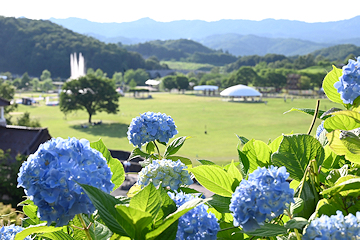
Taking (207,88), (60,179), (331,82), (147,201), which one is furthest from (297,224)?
(207,88)

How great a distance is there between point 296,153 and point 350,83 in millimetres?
345

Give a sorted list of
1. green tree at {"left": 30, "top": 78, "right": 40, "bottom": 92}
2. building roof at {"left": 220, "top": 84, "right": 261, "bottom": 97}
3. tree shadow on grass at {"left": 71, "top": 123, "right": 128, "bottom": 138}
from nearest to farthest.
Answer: tree shadow on grass at {"left": 71, "top": 123, "right": 128, "bottom": 138} → building roof at {"left": 220, "top": 84, "right": 261, "bottom": 97} → green tree at {"left": 30, "top": 78, "right": 40, "bottom": 92}

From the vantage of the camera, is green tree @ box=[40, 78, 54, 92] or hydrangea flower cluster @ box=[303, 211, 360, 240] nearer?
hydrangea flower cluster @ box=[303, 211, 360, 240]

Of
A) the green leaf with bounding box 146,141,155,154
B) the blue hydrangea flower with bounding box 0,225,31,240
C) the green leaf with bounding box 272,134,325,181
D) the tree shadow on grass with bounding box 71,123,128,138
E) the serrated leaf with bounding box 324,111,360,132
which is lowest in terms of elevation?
the tree shadow on grass with bounding box 71,123,128,138

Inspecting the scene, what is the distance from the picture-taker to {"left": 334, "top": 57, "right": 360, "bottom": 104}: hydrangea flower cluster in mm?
984

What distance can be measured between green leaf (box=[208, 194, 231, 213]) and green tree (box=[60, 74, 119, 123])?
36.5 meters

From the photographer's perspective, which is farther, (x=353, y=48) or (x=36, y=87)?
(x=353, y=48)

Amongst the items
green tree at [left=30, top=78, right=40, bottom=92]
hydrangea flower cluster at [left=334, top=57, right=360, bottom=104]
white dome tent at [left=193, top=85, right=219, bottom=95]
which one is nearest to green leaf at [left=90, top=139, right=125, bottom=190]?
hydrangea flower cluster at [left=334, top=57, right=360, bottom=104]

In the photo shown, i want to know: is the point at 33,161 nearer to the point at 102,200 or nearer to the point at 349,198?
the point at 102,200

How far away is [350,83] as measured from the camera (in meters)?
0.99

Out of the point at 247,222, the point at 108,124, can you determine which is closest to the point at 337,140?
the point at 247,222

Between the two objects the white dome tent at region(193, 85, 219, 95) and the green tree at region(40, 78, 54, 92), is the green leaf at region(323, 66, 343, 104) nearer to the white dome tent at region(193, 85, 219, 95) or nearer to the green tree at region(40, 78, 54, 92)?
the white dome tent at region(193, 85, 219, 95)

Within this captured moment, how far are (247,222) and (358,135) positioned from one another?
437mm

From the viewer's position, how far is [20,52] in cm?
9838
